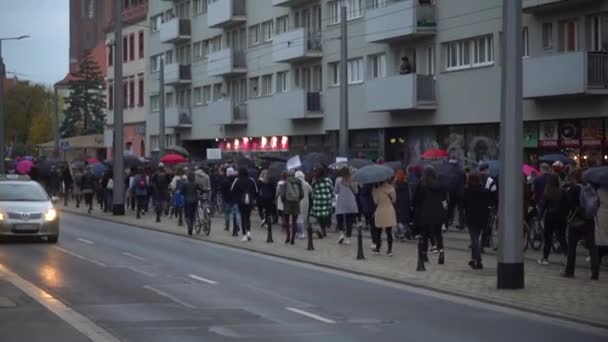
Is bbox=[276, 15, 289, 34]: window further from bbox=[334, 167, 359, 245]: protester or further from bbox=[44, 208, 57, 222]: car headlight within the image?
bbox=[44, 208, 57, 222]: car headlight

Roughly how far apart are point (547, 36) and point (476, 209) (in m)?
18.9

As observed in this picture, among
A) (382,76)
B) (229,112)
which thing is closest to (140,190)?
(382,76)

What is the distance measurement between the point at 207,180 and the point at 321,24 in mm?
20645

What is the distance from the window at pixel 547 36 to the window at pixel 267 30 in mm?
24999

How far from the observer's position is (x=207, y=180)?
35.5 metres

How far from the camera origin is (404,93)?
1767 inches

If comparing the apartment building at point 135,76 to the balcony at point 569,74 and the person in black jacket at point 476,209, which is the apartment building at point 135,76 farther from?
the person in black jacket at point 476,209

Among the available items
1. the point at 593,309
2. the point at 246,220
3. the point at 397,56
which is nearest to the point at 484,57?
the point at 397,56

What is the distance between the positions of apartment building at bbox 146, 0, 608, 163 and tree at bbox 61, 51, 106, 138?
136ft

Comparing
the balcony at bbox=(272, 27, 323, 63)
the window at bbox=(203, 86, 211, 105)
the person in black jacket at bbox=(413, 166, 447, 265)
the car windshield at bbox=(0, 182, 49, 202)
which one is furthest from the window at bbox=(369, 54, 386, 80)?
the person in black jacket at bbox=(413, 166, 447, 265)

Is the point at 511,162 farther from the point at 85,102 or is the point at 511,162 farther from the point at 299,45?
the point at 85,102

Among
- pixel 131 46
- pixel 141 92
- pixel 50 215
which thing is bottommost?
pixel 50 215

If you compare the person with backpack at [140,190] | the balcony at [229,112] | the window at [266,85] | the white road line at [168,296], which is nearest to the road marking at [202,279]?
the white road line at [168,296]

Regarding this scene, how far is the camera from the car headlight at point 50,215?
27.0 m
